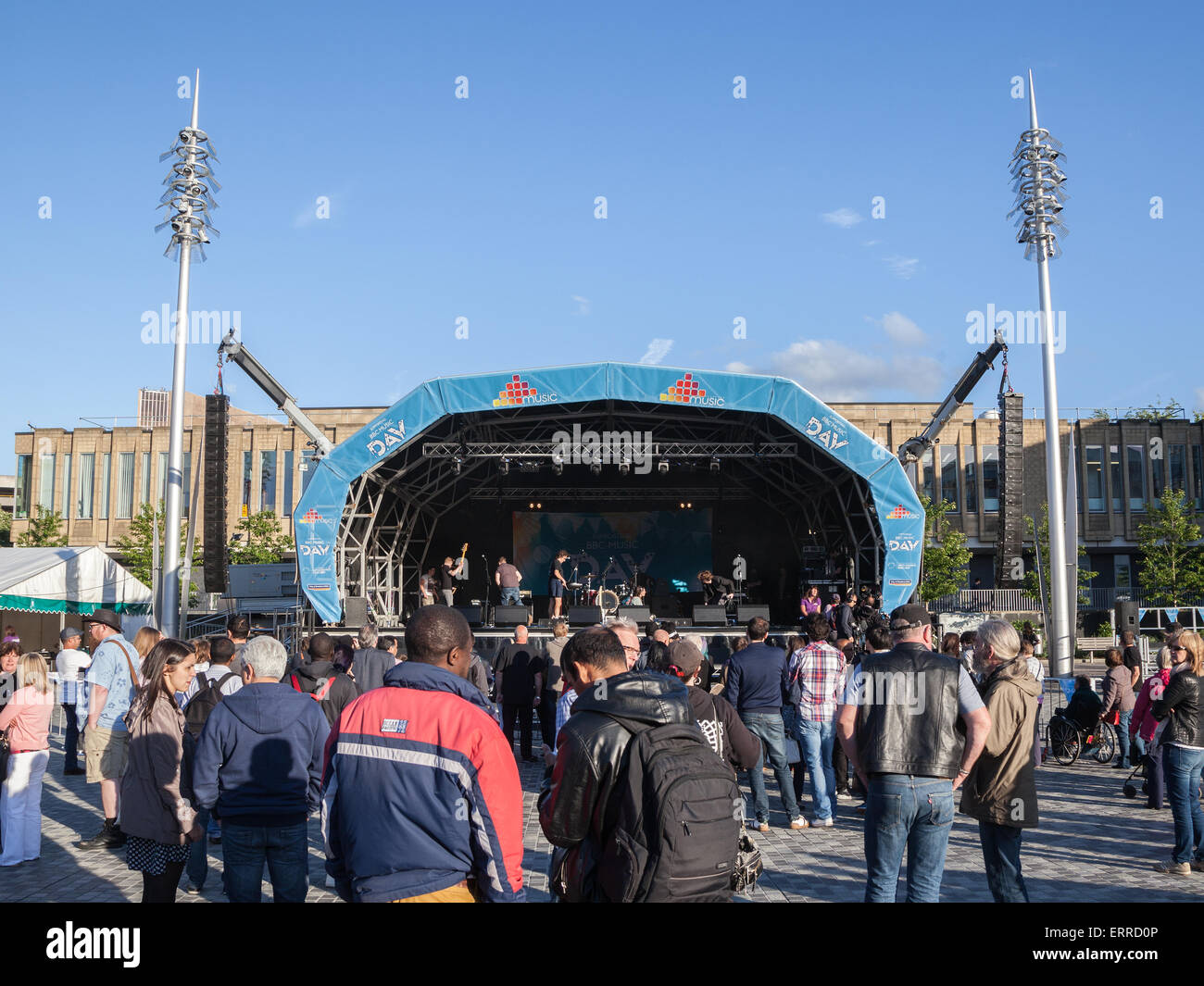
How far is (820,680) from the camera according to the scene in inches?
319

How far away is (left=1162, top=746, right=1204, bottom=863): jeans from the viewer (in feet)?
20.7

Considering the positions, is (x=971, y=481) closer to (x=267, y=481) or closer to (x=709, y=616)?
Result: (x=709, y=616)

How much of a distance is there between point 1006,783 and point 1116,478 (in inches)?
1710

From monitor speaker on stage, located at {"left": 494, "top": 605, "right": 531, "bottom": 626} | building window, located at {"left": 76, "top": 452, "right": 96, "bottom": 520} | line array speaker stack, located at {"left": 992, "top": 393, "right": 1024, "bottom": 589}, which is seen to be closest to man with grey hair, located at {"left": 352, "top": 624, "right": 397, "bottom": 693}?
monitor speaker on stage, located at {"left": 494, "top": 605, "right": 531, "bottom": 626}

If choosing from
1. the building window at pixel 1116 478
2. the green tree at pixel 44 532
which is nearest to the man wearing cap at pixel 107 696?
the green tree at pixel 44 532

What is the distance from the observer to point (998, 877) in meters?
4.62

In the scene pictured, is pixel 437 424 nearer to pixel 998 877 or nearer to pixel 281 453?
pixel 998 877

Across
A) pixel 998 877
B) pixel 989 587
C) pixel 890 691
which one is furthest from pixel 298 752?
pixel 989 587

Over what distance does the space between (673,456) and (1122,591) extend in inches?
1144

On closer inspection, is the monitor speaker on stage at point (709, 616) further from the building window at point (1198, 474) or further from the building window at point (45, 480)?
the building window at point (45, 480)

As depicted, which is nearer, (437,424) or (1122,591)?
(437,424)

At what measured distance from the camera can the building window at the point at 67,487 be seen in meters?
46.0

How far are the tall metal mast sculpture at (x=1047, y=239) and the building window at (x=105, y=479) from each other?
41612 mm
